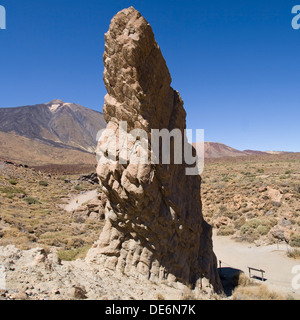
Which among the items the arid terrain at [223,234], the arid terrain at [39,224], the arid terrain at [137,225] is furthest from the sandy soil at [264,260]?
the arid terrain at [39,224]

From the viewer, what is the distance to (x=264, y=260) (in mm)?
13023

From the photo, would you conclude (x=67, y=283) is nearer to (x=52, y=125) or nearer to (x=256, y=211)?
(x=256, y=211)

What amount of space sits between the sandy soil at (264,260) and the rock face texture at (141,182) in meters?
5.07

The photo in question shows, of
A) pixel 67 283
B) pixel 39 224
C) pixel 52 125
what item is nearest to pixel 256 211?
pixel 39 224

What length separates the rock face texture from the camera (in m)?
5.89

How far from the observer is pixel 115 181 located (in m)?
6.23

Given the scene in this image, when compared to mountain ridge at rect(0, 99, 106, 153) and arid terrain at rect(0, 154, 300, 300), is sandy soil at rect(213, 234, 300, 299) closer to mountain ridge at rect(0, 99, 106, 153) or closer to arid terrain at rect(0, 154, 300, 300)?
arid terrain at rect(0, 154, 300, 300)

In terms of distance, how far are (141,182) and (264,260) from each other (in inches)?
421

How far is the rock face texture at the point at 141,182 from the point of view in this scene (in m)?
5.89

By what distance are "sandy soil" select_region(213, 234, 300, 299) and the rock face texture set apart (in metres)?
5.07

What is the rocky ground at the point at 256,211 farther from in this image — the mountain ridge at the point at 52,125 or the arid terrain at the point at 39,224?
the mountain ridge at the point at 52,125

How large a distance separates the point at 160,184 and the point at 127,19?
4.19 metres

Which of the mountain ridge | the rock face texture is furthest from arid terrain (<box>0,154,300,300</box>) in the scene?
the mountain ridge

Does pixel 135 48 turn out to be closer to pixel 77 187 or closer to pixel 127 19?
pixel 127 19
